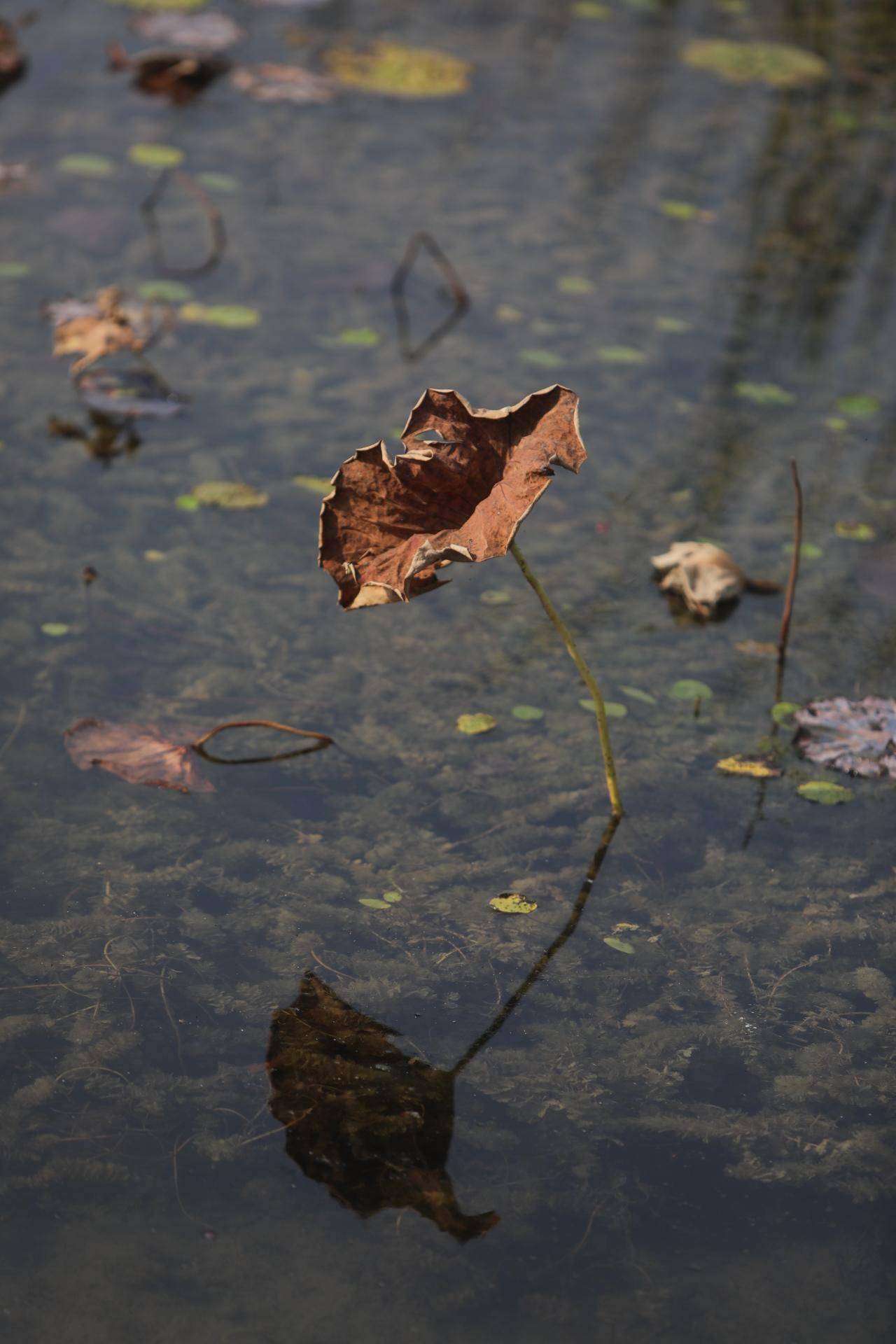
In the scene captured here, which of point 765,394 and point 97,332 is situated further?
point 765,394

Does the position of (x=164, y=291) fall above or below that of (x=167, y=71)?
below

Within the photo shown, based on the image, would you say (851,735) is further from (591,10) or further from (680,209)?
(591,10)

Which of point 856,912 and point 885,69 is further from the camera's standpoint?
point 885,69

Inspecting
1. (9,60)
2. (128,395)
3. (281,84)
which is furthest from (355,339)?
(9,60)

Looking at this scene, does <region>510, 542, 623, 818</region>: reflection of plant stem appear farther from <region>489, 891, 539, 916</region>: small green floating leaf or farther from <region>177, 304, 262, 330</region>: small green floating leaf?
<region>177, 304, 262, 330</region>: small green floating leaf

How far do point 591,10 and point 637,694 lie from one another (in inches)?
143

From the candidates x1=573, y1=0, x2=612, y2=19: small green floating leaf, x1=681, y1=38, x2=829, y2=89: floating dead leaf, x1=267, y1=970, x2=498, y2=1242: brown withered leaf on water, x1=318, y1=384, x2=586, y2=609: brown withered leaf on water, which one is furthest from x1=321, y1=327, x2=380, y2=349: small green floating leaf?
x1=573, y1=0, x2=612, y2=19: small green floating leaf

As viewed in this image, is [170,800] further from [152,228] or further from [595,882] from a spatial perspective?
[152,228]

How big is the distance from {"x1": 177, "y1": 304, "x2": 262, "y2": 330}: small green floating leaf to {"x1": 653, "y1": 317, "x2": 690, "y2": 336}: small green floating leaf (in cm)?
99

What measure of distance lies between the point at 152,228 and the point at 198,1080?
249 centimetres

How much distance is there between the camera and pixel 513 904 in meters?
1.87

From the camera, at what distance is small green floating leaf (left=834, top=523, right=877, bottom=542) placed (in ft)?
8.71

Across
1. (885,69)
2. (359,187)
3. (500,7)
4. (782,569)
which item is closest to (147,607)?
(782,569)

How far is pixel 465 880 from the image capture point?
1902 mm
